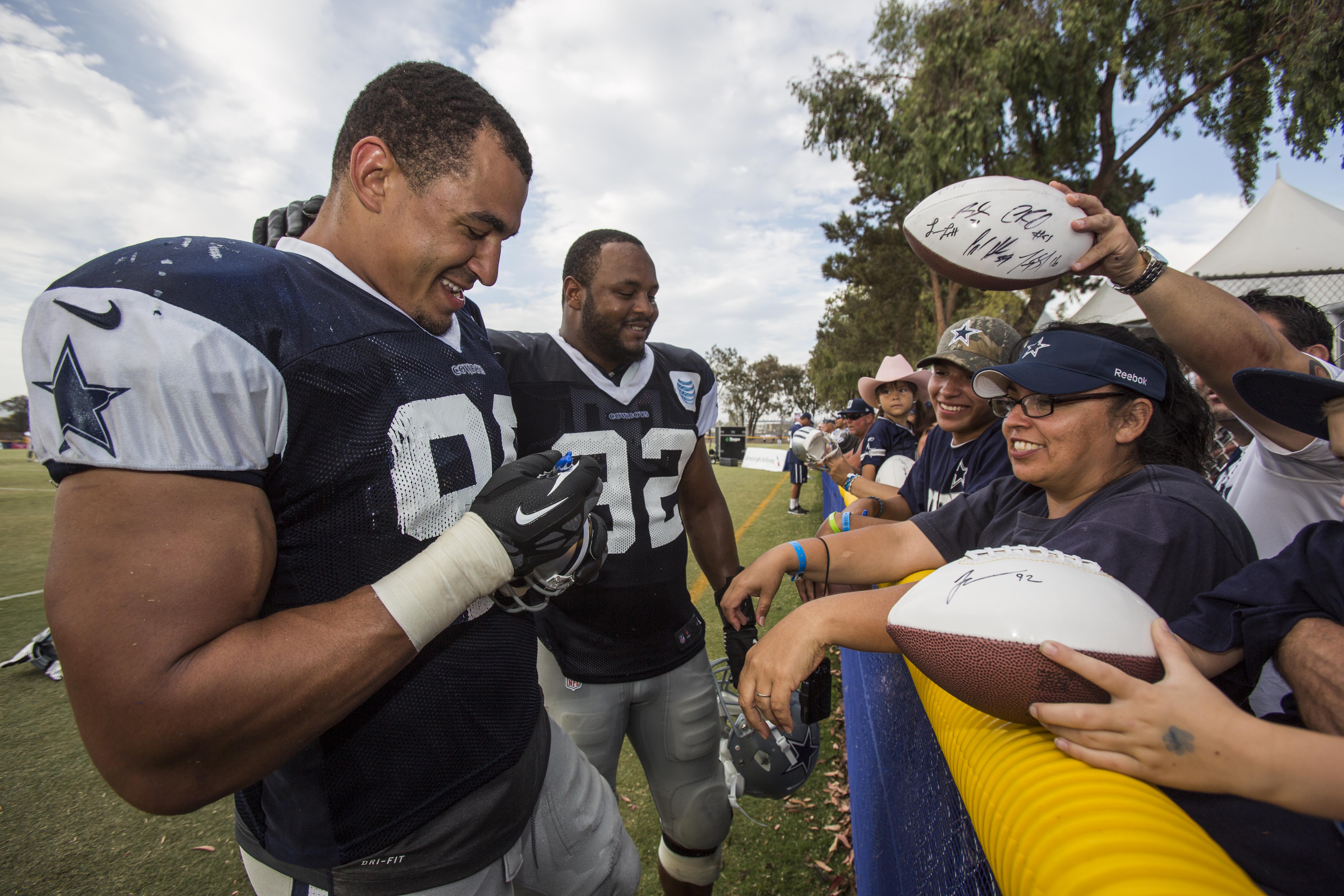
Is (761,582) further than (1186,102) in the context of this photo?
No

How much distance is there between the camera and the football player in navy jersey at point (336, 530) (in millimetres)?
849

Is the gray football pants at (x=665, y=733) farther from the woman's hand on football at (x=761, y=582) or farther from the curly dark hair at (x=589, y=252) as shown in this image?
the curly dark hair at (x=589, y=252)

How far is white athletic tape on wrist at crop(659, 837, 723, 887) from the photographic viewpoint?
7.75 ft

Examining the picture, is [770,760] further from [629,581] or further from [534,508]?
[534,508]

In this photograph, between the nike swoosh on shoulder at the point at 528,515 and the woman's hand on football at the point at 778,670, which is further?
the woman's hand on football at the point at 778,670

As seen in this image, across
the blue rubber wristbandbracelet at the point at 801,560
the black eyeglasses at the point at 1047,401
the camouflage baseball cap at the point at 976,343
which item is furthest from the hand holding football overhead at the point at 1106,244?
the blue rubber wristbandbracelet at the point at 801,560

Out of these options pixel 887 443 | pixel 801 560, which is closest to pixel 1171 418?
pixel 801 560

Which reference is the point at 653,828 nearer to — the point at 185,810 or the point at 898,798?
the point at 898,798

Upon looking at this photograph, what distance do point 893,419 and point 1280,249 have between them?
8.44m

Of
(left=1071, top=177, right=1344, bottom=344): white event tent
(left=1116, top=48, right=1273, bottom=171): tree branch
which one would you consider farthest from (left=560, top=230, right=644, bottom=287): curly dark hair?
(left=1116, top=48, right=1273, bottom=171): tree branch

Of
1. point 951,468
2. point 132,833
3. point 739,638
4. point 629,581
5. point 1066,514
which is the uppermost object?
point 1066,514

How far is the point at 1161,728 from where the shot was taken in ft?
2.56
